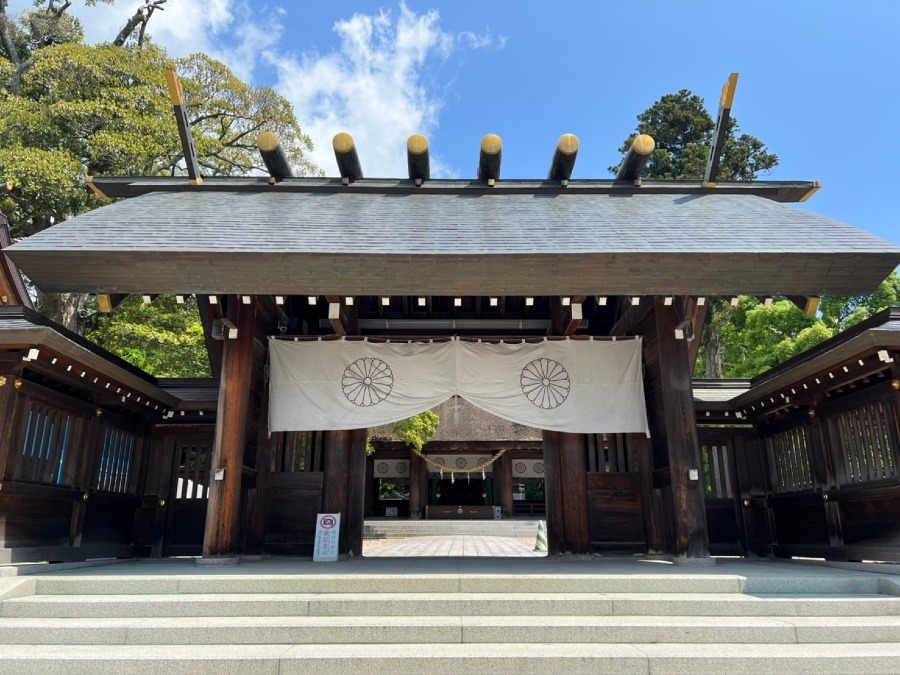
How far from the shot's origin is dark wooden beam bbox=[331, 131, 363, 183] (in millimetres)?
7949

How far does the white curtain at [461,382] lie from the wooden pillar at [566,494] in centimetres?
64

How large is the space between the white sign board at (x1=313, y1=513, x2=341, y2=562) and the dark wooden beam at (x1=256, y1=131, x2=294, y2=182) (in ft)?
16.0

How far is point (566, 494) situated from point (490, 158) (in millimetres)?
4924

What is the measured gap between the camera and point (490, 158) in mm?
8375

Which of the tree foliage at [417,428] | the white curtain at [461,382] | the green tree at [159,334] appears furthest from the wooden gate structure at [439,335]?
the tree foliage at [417,428]

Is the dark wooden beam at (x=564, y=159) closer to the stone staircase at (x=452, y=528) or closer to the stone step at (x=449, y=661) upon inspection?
the stone step at (x=449, y=661)

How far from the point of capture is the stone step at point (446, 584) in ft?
17.0

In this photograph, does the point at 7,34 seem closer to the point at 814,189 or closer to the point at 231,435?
the point at 231,435

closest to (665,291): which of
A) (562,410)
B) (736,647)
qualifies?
(562,410)

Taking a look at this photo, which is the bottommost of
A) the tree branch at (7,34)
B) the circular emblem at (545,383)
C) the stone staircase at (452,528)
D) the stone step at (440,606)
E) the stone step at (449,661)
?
the stone staircase at (452,528)

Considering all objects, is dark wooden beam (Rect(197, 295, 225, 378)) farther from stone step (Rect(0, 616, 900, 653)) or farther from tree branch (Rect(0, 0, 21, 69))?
tree branch (Rect(0, 0, 21, 69))

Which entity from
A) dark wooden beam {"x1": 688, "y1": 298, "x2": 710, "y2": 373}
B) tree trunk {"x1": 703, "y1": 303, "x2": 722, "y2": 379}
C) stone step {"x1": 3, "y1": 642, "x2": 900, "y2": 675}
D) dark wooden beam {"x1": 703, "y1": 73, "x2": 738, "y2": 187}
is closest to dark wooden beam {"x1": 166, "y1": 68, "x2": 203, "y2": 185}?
stone step {"x1": 3, "y1": 642, "x2": 900, "y2": 675}

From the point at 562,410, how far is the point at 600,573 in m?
2.48

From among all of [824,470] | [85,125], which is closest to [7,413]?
[824,470]
